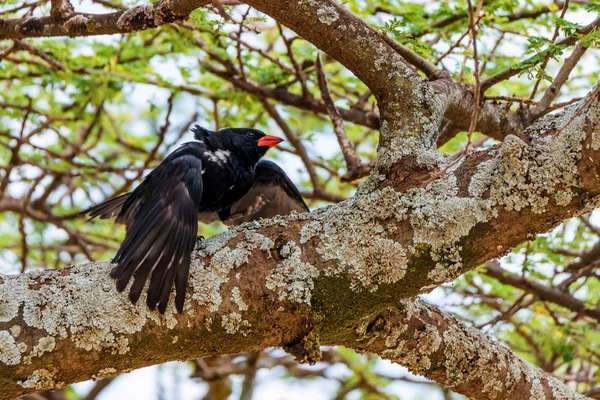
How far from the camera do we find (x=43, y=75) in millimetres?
5164

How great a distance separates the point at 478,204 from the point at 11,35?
258 centimetres

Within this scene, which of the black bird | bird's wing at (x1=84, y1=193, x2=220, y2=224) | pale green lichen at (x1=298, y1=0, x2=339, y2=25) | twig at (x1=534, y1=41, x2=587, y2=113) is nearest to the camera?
the black bird

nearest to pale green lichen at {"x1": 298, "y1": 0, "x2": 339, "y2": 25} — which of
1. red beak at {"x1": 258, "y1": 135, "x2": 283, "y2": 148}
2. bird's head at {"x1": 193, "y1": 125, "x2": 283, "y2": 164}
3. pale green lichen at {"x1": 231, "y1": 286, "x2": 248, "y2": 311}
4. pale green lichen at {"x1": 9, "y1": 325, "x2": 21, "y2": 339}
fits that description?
pale green lichen at {"x1": 231, "y1": 286, "x2": 248, "y2": 311}

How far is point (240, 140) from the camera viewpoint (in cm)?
422

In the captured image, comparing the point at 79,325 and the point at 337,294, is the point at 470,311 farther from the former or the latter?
the point at 79,325

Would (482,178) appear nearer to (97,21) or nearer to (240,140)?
(97,21)

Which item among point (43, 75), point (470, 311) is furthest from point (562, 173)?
point (43, 75)

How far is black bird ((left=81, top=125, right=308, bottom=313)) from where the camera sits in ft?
8.30

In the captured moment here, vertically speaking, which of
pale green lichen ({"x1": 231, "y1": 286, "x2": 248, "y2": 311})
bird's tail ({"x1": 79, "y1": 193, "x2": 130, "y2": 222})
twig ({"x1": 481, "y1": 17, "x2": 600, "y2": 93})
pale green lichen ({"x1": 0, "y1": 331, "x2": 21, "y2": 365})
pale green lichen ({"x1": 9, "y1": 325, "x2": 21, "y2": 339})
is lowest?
pale green lichen ({"x1": 0, "y1": 331, "x2": 21, "y2": 365})

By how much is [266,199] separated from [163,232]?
1.67m

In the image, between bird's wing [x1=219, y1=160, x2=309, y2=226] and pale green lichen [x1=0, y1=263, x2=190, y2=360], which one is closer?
pale green lichen [x1=0, y1=263, x2=190, y2=360]

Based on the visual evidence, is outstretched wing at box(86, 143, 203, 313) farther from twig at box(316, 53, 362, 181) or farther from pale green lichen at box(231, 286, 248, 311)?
twig at box(316, 53, 362, 181)

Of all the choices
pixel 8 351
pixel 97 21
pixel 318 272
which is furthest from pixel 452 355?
pixel 97 21

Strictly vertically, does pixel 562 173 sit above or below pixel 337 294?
above
